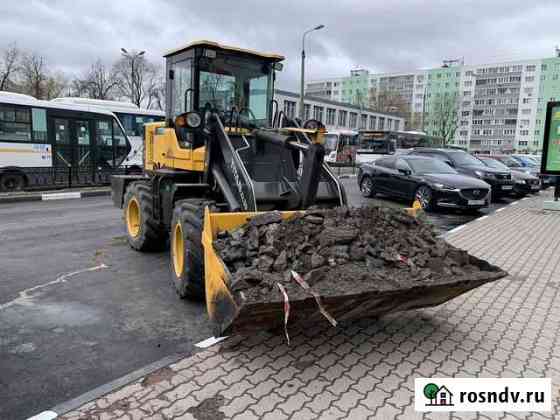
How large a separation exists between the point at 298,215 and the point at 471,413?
2021mm

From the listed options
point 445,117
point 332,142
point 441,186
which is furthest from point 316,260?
point 445,117

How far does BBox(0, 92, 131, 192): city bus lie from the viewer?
13648 mm

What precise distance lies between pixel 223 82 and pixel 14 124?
1087cm

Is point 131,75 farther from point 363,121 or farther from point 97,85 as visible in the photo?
point 363,121

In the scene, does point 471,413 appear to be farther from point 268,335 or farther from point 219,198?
point 219,198

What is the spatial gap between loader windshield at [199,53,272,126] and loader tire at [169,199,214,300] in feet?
5.01

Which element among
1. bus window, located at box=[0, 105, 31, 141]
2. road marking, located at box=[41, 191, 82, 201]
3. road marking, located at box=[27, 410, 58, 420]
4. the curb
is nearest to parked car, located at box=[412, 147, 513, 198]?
the curb

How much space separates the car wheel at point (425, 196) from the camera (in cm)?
1211

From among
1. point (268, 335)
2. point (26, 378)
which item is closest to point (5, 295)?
point (26, 378)

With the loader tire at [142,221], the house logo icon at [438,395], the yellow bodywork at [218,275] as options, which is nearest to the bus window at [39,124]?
the loader tire at [142,221]

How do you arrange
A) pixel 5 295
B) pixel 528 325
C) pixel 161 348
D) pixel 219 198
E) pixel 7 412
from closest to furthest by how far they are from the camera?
pixel 7 412 → pixel 161 348 → pixel 528 325 → pixel 5 295 → pixel 219 198

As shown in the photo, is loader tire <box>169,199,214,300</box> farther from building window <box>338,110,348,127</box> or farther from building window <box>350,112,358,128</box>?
building window <box>350,112,358,128</box>

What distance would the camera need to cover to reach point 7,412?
2.82m

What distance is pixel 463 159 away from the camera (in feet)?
53.4
